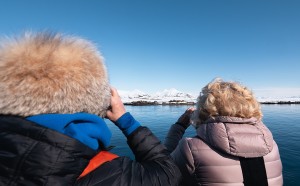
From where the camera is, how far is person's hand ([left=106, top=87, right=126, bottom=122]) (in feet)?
5.02

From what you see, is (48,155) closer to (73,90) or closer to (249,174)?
(73,90)

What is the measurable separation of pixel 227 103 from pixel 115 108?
134 cm

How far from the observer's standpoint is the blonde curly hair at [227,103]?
7.48 ft

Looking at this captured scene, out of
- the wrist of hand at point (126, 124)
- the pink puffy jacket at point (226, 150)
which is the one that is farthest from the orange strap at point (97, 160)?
the pink puffy jacket at point (226, 150)

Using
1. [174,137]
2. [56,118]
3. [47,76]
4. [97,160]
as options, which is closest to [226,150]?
[174,137]

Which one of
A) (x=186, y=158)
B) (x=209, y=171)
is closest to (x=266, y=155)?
(x=209, y=171)

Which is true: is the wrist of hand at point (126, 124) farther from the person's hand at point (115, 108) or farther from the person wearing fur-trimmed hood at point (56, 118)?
the person wearing fur-trimmed hood at point (56, 118)

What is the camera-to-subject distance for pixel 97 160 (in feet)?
4.17

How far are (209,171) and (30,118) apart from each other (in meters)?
1.76

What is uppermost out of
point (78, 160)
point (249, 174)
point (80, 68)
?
point (80, 68)

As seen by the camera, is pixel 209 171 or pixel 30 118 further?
pixel 209 171

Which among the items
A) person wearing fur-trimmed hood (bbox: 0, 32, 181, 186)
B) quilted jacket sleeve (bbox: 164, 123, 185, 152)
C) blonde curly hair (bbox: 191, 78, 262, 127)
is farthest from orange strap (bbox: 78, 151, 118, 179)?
quilted jacket sleeve (bbox: 164, 123, 185, 152)

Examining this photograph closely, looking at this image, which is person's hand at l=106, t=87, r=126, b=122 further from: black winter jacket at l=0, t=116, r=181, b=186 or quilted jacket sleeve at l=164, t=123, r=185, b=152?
quilted jacket sleeve at l=164, t=123, r=185, b=152

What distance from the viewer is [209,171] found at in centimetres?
221
